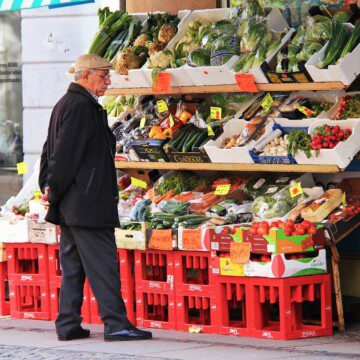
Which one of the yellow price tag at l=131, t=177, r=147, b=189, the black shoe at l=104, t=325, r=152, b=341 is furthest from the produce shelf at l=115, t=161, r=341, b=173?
the black shoe at l=104, t=325, r=152, b=341

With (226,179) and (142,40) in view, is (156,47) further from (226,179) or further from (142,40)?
(226,179)

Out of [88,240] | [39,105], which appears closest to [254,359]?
[88,240]

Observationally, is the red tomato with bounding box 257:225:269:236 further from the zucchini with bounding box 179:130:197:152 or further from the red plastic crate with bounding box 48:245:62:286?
the red plastic crate with bounding box 48:245:62:286

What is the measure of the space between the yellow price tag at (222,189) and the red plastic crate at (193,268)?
70 centimetres

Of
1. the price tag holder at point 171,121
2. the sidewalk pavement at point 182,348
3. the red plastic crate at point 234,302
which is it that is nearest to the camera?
the sidewalk pavement at point 182,348

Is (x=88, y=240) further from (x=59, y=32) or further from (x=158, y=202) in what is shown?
(x=59, y=32)

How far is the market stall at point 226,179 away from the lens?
9398 mm

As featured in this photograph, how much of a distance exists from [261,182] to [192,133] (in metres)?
0.72

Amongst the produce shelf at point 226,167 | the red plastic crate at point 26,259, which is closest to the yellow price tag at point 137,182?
the produce shelf at point 226,167

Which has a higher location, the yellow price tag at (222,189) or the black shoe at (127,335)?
the yellow price tag at (222,189)

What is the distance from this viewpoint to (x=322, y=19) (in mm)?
10016

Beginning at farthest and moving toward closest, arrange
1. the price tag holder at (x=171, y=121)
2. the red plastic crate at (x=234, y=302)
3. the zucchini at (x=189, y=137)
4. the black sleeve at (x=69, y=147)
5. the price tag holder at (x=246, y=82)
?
the price tag holder at (x=171, y=121), the zucchini at (x=189, y=137), the price tag holder at (x=246, y=82), the red plastic crate at (x=234, y=302), the black sleeve at (x=69, y=147)

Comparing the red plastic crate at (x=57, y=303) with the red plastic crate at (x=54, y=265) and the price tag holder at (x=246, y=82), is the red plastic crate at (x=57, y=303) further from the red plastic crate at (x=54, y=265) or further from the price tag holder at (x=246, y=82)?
the price tag holder at (x=246, y=82)

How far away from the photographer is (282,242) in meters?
9.16
